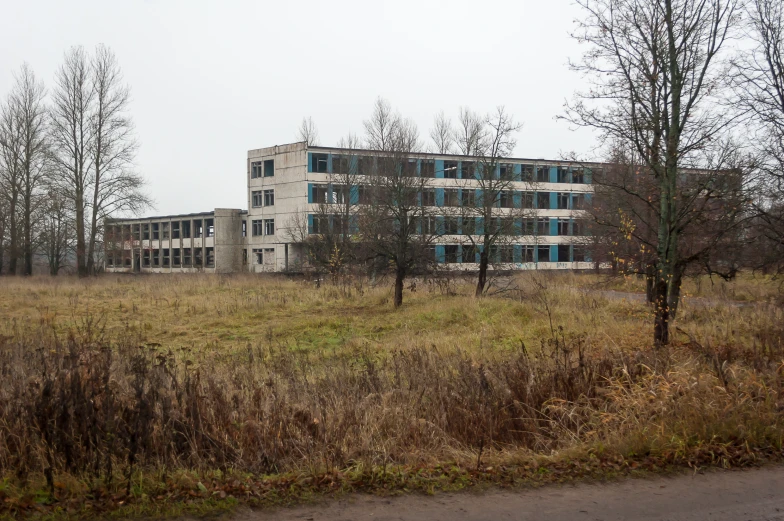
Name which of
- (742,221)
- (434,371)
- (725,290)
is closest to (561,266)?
(725,290)

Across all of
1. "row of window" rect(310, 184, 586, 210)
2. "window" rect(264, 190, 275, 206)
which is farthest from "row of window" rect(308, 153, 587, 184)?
"window" rect(264, 190, 275, 206)

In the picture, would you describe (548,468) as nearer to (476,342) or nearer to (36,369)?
(36,369)

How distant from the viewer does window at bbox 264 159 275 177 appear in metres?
59.5

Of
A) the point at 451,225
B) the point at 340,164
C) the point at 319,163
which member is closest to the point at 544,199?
the point at 340,164

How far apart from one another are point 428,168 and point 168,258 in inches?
2009

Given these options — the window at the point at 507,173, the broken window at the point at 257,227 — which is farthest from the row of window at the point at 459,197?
the broken window at the point at 257,227

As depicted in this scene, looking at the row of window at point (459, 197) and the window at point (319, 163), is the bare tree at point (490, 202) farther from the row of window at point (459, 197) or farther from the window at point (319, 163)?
the window at point (319, 163)

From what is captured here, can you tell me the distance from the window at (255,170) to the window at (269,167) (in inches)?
39.8

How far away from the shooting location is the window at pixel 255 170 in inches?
2411

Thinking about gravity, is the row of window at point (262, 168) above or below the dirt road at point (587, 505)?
above

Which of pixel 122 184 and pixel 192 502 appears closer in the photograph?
pixel 192 502

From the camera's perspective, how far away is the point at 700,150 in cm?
1083

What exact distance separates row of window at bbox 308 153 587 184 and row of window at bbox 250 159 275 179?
207 inches

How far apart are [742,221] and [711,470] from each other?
10.00 meters
